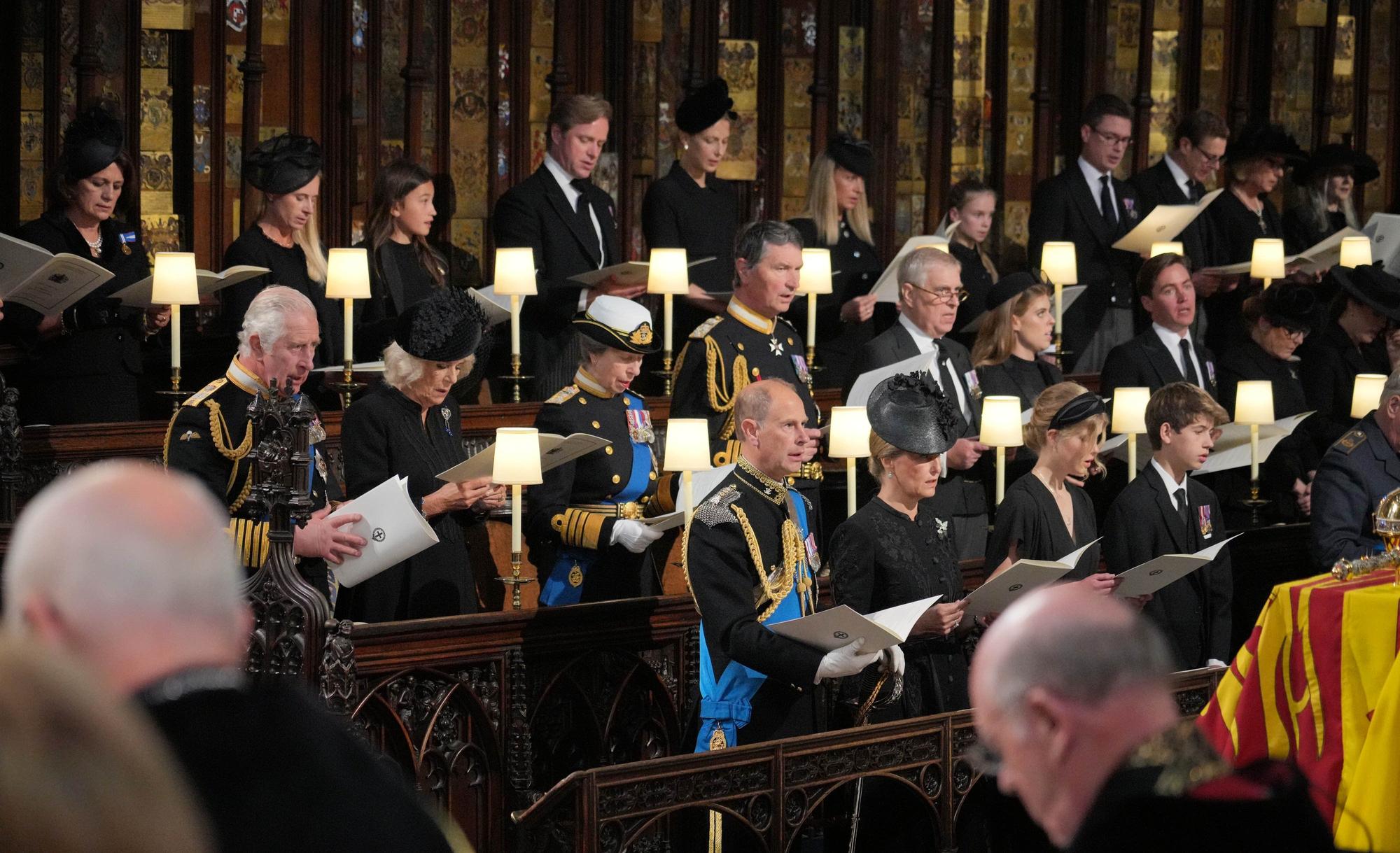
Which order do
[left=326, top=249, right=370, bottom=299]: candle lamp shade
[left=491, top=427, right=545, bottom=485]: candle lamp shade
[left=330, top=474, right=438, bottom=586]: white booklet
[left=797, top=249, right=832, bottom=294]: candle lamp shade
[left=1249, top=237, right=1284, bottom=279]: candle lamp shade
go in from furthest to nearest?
[left=1249, top=237, right=1284, bottom=279]: candle lamp shade, [left=797, top=249, right=832, bottom=294]: candle lamp shade, [left=326, top=249, right=370, bottom=299]: candle lamp shade, [left=491, top=427, right=545, bottom=485]: candle lamp shade, [left=330, top=474, right=438, bottom=586]: white booklet

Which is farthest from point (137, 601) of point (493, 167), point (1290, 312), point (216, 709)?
point (493, 167)

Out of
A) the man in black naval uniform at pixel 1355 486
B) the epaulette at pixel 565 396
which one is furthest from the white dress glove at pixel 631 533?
the man in black naval uniform at pixel 1355 486

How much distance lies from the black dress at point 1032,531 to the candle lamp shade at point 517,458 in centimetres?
128

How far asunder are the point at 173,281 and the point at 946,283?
2410mm

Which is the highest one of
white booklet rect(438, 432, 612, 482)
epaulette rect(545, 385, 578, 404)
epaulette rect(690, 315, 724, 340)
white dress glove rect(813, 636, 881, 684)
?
epaulette rect(690, 315, 724, 340)

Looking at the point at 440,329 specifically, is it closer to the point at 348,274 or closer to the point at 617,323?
the point at 617,323

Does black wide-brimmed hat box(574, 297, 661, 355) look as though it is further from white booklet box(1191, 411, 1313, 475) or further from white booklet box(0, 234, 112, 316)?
white booklet box(1191, 411, 1313, 475)

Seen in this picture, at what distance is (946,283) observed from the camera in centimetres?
613

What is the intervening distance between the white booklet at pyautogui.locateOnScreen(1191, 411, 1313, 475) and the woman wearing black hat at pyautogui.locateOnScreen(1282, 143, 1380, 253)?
2.75m

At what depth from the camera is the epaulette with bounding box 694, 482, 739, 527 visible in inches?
165

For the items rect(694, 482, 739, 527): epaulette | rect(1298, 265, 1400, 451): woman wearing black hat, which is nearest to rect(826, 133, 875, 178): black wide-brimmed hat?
rect(1298, 265, 1400, 451): woman wearing black hat

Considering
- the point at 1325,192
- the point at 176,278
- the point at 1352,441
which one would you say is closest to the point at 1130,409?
the point at 1352,441

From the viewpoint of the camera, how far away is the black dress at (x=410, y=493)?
4.79 m

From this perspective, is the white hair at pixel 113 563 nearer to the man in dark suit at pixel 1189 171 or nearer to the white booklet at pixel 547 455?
the white booklet at pixel 547 455
